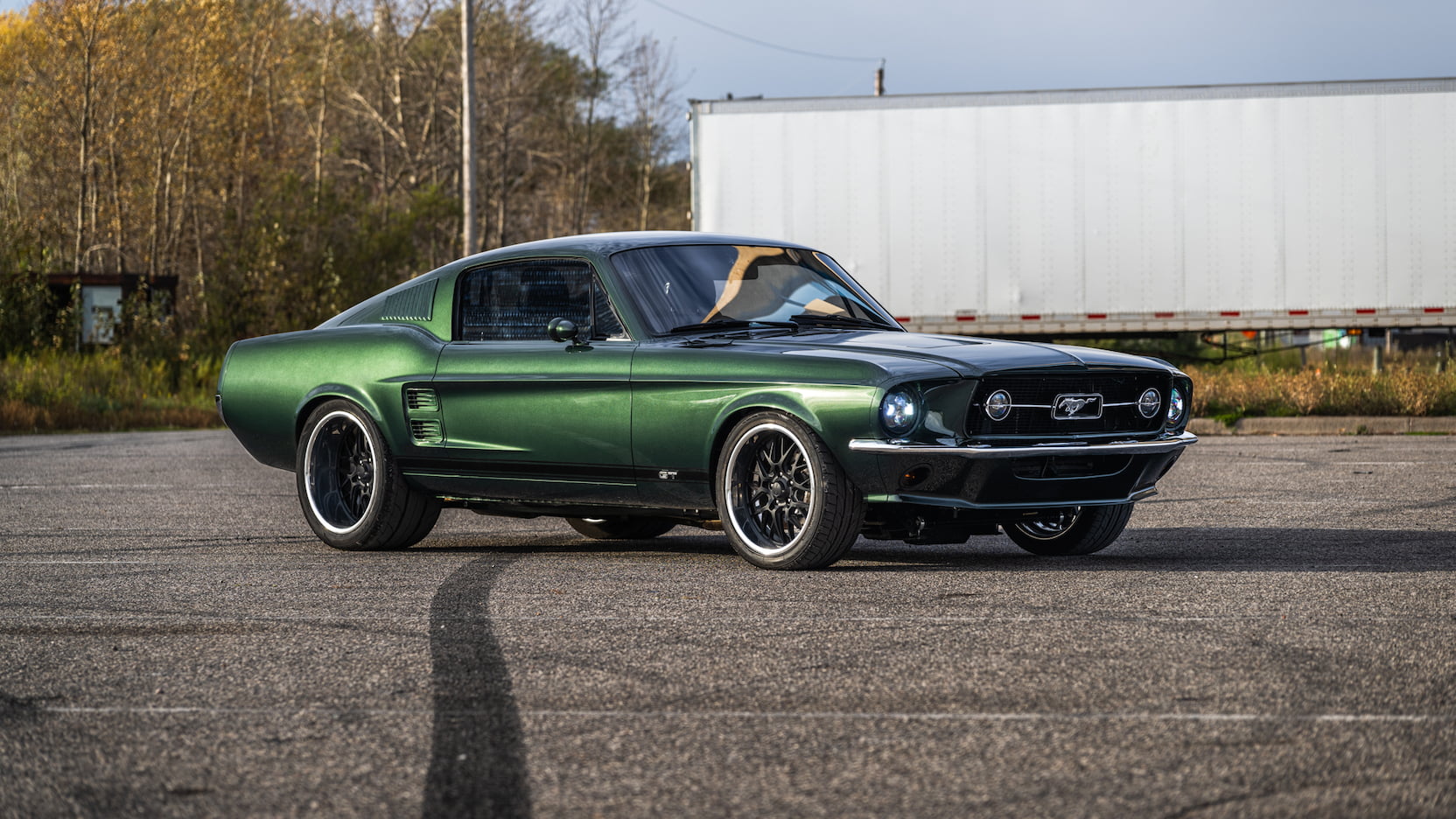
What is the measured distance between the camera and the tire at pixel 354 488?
765 centimetres

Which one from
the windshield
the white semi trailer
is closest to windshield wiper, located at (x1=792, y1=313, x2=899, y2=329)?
the windshield

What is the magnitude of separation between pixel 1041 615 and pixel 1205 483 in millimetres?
6006

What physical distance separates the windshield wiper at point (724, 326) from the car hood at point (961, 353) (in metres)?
0.18

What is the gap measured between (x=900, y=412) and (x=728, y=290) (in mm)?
1414

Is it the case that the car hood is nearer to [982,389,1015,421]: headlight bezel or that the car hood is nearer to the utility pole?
[982,389,1015,421]: headlight bezel

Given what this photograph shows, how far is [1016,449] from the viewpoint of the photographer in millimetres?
6195

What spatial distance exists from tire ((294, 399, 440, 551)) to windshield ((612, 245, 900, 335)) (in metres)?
1.50

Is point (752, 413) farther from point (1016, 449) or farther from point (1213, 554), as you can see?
point (1213, 554)

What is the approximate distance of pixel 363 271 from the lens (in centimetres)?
2909

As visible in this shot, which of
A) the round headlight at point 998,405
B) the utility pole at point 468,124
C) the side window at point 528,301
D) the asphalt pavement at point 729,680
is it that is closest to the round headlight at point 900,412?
the round headlight at point 998,405

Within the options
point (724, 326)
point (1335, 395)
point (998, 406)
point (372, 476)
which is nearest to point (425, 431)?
point (372, 476)

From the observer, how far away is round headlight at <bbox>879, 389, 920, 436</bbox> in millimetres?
6109

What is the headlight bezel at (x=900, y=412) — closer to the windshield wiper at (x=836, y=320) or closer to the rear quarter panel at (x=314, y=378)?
the windshield wiper at (x=836, y=320)

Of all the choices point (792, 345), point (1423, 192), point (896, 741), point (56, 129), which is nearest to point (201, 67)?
point (56, 129)
